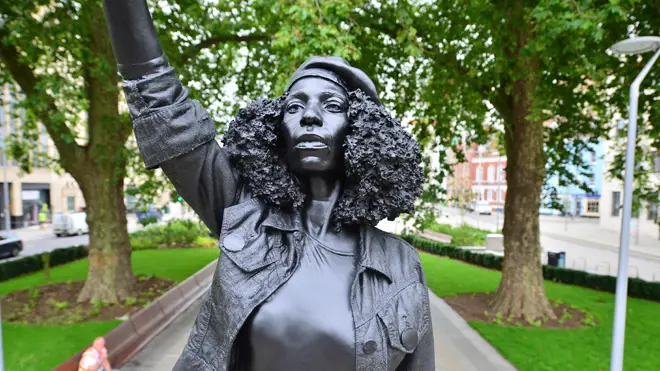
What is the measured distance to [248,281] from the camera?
160 cm

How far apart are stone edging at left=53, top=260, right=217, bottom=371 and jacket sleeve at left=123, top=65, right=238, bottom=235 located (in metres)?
6.15

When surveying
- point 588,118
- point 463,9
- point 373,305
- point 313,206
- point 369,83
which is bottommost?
point 373,305

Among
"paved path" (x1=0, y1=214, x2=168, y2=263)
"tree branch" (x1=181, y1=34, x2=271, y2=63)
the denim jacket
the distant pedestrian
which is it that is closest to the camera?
the denim jacket

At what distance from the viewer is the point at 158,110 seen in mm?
1531

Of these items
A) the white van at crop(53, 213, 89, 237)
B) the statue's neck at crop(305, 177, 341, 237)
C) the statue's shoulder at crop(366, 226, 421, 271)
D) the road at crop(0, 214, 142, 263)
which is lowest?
the road at crop(0, 214, 142, 263)

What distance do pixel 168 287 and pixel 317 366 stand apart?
37.0 feet

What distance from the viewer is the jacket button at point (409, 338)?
63.1 inches

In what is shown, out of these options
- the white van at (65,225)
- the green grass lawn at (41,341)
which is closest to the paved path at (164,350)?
the green grass lawn at (41,341)

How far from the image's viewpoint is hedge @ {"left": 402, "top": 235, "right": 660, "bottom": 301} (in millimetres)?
12238

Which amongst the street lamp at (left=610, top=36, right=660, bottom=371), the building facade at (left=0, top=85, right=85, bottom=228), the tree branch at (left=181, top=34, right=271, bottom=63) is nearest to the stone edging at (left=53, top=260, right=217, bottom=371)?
the tree branch at (left=181, top=34, right=271, bottom=63)

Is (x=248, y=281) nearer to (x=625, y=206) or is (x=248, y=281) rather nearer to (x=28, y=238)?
(x=625, y=206)

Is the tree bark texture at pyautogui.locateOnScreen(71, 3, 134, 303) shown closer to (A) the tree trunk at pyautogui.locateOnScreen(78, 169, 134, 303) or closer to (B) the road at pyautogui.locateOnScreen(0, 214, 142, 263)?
(A) the tree trunk at pyautogui.locateOnScreen(78, 169, 134, 303)

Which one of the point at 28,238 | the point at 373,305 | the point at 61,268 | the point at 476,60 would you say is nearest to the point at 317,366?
the point at 373,305

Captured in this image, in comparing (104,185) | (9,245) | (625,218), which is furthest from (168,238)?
(625,218)
